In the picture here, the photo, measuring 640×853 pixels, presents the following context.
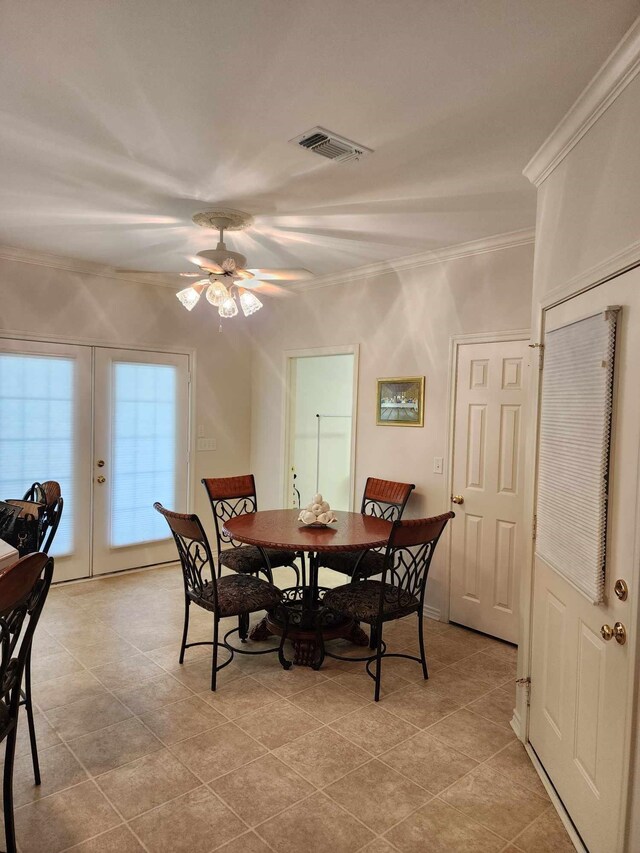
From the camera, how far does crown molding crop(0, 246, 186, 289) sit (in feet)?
13.8

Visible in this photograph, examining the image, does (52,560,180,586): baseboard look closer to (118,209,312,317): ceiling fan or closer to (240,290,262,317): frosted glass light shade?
(118,209,312,317): ceiling fan

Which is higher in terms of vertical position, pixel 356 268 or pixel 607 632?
pixel 356 268

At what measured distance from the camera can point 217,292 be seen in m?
3.12

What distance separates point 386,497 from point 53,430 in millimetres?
2701

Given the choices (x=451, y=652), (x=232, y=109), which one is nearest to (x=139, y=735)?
(x=451, y=652)

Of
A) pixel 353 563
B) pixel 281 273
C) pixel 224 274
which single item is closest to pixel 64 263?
pixel 224 274

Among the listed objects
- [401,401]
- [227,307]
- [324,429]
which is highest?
[227,307]

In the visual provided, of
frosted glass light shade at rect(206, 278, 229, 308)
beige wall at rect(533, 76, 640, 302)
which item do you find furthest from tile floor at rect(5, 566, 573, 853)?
frosted glass light shade at rect(206, 278, 229, 308)

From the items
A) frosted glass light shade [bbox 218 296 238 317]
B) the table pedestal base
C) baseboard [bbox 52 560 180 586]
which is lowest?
baseboard [bbox 52 560 180 586]

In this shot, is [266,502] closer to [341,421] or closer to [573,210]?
[341,421]

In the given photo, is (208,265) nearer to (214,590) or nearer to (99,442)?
(214,590)

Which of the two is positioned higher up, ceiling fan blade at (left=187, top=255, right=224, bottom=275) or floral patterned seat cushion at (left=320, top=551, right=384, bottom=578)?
ceiling fan blade at (left=187, top=255, right=224, bottom=275)

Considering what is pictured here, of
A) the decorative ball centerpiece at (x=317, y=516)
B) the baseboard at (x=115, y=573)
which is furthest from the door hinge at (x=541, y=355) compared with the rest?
the baseboard at (x=115, y=573)

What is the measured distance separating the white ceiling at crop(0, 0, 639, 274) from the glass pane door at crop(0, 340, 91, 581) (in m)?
1.20
